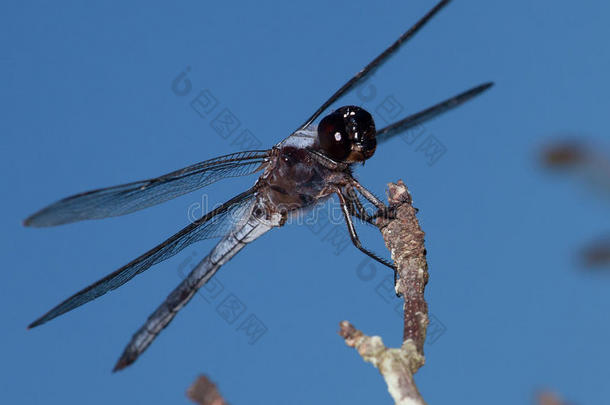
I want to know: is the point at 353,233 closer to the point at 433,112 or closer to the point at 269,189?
the point at 269,189

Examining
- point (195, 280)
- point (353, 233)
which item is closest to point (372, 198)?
point (353, 233)

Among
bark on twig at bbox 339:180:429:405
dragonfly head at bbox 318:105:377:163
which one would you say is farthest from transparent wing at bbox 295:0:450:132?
bark on twig at bbox 339:180:429:405

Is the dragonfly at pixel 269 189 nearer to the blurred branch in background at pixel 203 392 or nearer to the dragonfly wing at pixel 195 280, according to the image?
the dragonfly wing at pixel 195 280

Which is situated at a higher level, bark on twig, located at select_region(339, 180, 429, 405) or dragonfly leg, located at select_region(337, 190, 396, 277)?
dragonfly leg, located at select_region(337, 190, 396, 277)

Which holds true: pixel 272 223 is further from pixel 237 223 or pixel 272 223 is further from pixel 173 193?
pixel 173 193

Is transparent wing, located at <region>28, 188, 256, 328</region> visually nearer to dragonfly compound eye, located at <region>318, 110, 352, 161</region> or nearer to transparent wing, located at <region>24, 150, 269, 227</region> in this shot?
transparent wing, located at <region>24, 150, 269, 227</region>

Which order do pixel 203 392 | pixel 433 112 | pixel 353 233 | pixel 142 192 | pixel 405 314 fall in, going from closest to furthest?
pixel 203 392
pixel 405 314
pixel 142 192
pixel 353 233
pixel 433 112
